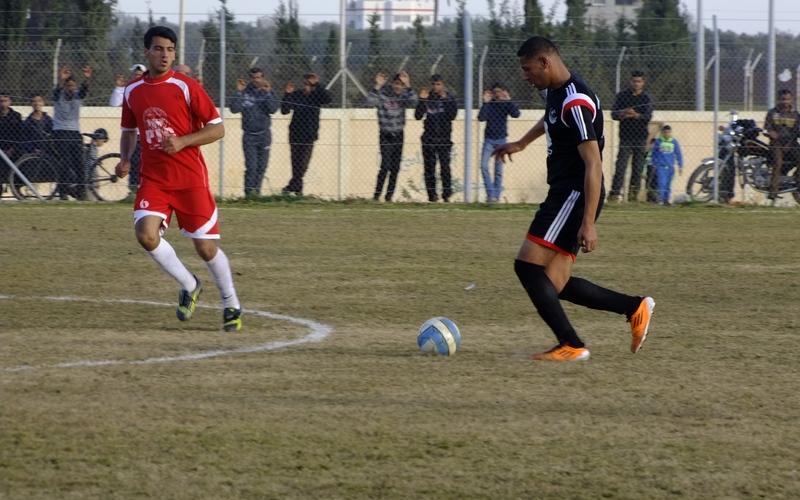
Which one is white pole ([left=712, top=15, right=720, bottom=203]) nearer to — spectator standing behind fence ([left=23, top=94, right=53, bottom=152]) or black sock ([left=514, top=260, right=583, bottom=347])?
spectator standing behind fence ([left=23, top=94, right=53, bottom=152])

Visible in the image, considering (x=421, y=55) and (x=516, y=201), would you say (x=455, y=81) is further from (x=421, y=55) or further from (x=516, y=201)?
(x=516, y=201)

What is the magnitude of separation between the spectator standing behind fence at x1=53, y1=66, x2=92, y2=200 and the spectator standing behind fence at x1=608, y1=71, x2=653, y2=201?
7371 millimetres

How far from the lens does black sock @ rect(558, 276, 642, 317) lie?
7469 millimetres

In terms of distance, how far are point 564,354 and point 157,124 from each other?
285 centimetres

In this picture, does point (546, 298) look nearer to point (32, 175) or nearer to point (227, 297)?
point (227, 297)

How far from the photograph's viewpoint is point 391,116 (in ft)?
61.5

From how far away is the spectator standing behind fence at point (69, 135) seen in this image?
18.4 meters

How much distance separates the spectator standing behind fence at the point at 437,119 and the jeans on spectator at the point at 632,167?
240 centimetres

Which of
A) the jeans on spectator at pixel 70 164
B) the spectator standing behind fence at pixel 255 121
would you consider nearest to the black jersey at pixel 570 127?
the spectator standing behind fence at pixel 255 121

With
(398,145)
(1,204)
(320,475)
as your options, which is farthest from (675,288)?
(1,204)

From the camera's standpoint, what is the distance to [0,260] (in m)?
11.9

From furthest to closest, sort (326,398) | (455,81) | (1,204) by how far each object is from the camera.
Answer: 1. (455,81)
2. (1,204)
3. (326,398)

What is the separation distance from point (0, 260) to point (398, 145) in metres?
7.86

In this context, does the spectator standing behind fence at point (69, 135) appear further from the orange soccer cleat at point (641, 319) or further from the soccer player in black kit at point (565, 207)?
the orange soccer cleat at point (641, 319)
